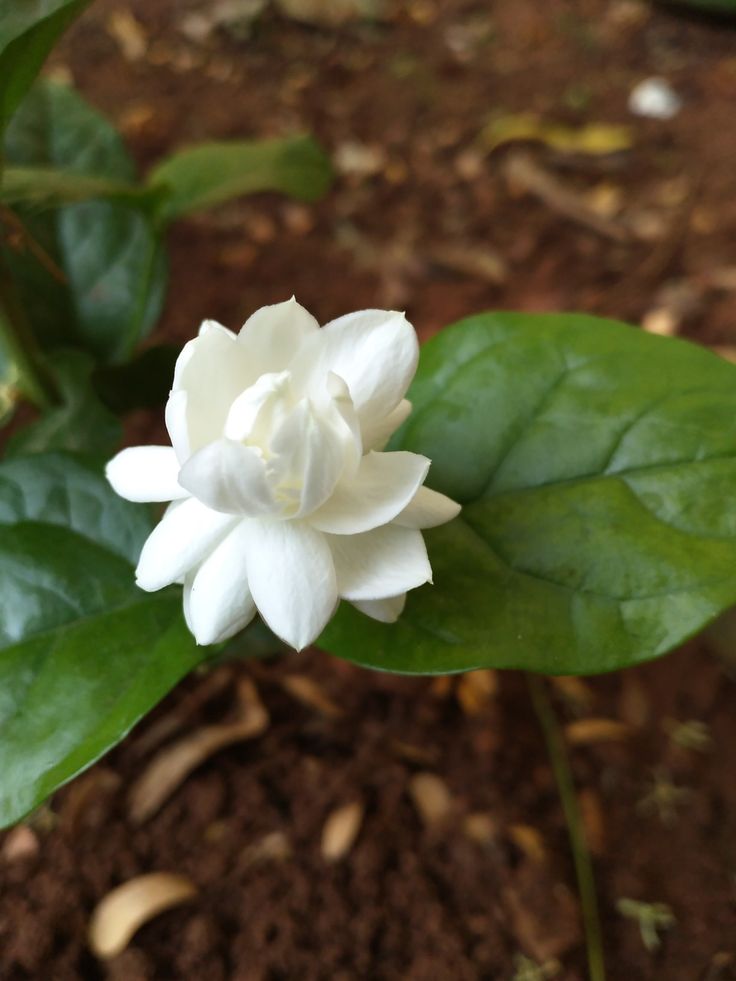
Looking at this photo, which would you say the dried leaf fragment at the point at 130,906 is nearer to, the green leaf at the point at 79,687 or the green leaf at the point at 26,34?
the green leaf at the point at 79,687

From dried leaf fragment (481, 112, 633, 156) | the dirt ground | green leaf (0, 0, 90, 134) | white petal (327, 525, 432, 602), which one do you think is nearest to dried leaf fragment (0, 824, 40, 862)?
the dirt ground

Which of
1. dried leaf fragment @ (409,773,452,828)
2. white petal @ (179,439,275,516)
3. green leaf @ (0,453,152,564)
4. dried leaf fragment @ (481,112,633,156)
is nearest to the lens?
white petal @ (179,439,275,516)

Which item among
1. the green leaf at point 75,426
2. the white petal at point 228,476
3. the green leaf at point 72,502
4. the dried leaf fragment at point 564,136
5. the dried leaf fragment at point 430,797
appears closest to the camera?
the white petal at point 228,476

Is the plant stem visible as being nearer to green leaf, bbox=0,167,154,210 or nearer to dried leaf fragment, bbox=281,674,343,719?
dried leaf fragment, bbox=281,674,343,719

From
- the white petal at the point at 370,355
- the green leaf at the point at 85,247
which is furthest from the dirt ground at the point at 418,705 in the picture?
the white petal at the point at 370,355

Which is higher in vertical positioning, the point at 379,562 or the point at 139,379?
the point at 379,562

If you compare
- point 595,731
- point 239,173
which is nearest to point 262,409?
point 239,173

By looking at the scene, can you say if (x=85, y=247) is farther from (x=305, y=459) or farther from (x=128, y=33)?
(x=128, y=33)

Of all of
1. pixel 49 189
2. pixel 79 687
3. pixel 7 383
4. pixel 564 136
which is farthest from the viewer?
pixel 564 136
